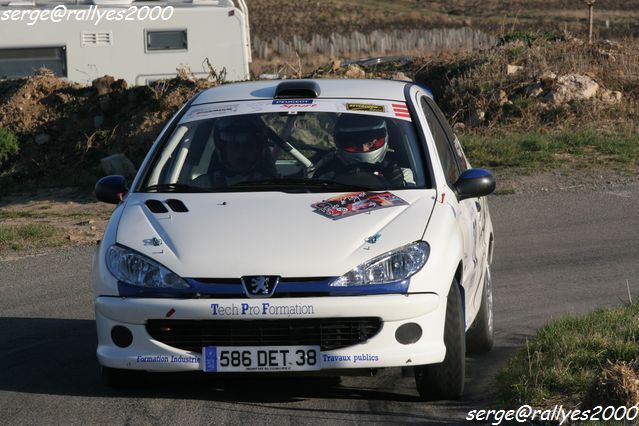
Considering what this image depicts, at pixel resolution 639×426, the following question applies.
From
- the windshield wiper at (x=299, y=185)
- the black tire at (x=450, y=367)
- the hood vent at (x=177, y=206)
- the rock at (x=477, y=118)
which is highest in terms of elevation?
the windshield wiper at (x=299, y=185)

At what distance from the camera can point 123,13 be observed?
19.7 meters

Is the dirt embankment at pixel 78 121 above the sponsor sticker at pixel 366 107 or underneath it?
underneath

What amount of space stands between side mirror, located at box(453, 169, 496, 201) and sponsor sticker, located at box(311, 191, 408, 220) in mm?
444

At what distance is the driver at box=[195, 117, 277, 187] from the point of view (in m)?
6.91

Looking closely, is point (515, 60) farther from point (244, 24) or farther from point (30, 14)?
point (30, 14)

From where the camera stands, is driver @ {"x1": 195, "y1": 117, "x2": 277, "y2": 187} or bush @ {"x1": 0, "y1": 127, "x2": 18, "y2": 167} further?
bush @ {"x1": 0, "y1": 127, "x2": 18, "y2": 167}

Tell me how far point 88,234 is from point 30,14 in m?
8.05

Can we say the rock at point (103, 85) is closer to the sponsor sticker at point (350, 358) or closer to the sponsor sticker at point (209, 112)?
the sponsor sticker at point (209, 112)

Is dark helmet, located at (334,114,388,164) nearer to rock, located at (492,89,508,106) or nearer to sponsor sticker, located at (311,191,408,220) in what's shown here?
sponsor sticker, located at (311,191,408,220)

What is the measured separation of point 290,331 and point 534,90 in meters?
12.6

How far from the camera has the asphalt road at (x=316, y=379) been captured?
5.95 metres

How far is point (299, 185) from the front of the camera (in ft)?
21.9

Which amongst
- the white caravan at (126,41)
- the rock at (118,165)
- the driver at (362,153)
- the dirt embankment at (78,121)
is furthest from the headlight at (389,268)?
the white caravan at (126,41)

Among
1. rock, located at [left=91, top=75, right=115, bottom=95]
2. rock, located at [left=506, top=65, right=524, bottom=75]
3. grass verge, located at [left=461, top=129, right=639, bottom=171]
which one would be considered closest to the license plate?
grass verge, located at [left=461, top=129, right=639, bottom=171]
